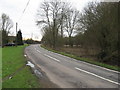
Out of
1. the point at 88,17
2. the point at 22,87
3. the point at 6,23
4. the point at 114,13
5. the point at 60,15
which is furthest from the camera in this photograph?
the point at 6,23

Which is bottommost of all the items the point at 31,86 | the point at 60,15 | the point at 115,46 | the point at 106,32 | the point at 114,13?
the point at 31,86

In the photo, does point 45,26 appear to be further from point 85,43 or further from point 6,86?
point 6,86

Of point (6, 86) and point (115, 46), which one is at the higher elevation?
point (115, 46)

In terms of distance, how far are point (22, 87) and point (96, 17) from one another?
1591cm

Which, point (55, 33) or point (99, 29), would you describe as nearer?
point (99, 29)

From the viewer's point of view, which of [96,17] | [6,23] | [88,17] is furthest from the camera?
[6,23]

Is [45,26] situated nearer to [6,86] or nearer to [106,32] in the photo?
[106,32]

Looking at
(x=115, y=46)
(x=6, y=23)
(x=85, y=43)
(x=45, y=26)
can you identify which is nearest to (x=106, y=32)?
(x=115, y=46)

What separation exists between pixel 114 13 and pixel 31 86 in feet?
38.1

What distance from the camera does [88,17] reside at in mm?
24031

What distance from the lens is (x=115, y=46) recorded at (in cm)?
1778

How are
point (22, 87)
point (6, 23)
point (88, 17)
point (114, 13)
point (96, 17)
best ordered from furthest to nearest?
1. point (6, 23)
2. point (88, 17)
3. point (96, 17)
4. point (114, 13)
5. point (22, 87)

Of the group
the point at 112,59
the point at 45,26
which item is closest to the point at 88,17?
the point at 112,59

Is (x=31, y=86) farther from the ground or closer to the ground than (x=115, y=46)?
closer to the ground
